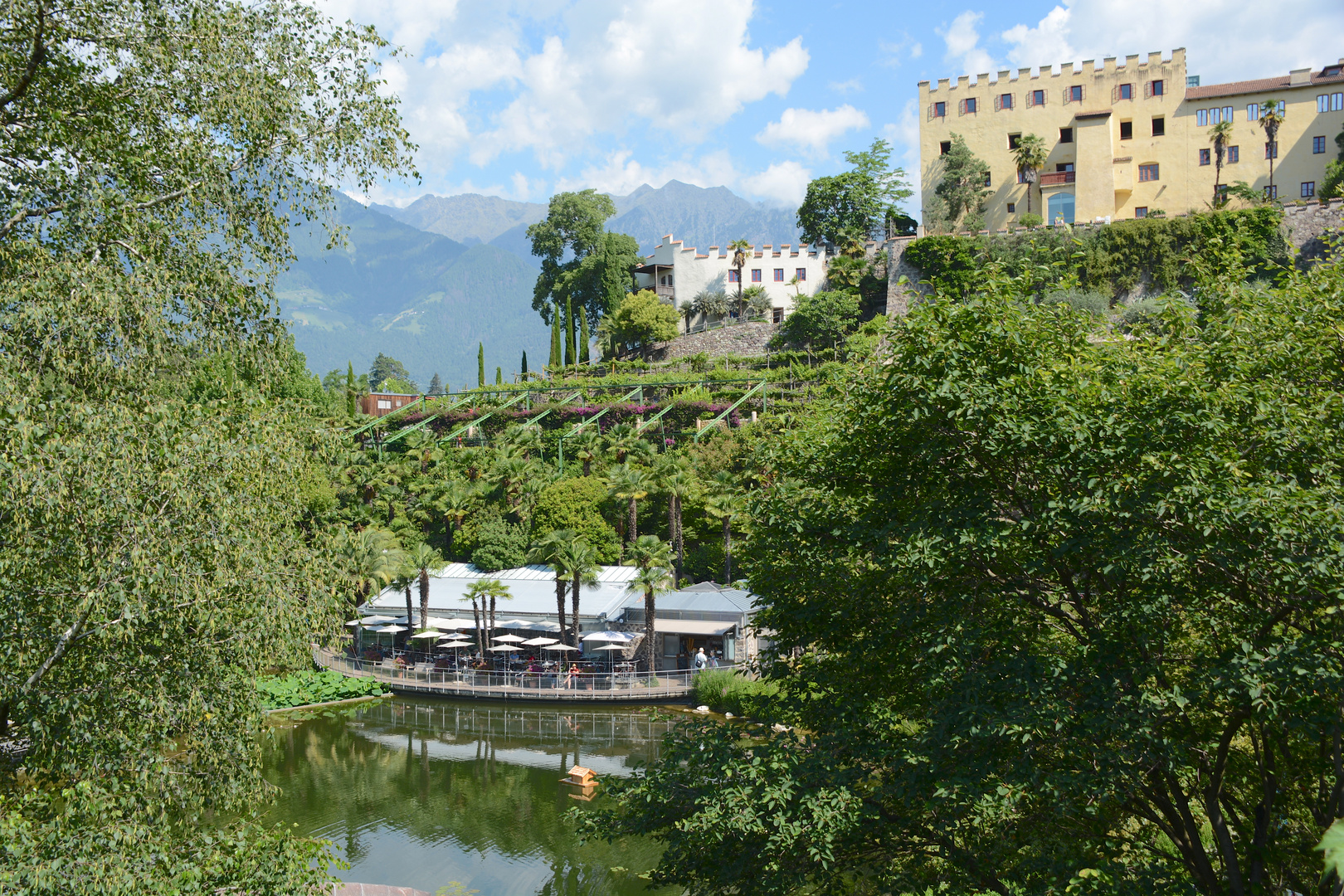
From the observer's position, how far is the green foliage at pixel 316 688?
104 feet

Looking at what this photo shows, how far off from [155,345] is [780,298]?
59.5m

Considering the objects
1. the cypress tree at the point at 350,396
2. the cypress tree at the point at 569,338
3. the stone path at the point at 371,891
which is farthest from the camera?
the cypress tree at the point at 569,338

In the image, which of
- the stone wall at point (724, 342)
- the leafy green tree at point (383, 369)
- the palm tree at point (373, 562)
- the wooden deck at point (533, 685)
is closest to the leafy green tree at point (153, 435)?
the wooden deck at point (533, 685)

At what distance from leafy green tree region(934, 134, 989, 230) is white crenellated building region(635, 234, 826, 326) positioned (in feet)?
31.2

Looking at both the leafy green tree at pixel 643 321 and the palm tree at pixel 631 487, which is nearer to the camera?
the palm tree at pixel 631 487

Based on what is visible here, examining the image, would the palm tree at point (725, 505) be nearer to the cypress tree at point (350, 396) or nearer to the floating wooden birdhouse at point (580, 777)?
the floating wooden birdhouse at point (580, 777)

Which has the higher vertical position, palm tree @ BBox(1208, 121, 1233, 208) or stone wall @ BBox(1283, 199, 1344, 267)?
palm tree @ BBox(1208, 121, 1233, 208)

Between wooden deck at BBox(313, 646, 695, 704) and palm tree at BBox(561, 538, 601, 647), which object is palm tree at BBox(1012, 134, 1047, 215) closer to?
palm tree at BBox(561, 538, 601, 647)

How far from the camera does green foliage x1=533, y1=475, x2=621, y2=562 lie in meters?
41.8

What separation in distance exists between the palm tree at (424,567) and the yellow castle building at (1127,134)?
1597 inches

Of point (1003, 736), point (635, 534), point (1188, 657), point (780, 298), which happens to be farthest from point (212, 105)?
point (780, 298)

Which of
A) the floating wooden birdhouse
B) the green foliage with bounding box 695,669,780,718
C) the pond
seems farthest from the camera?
the green foliage with bounding box 695,669,780,718

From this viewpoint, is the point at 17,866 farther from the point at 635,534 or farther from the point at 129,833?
the point at 635,534

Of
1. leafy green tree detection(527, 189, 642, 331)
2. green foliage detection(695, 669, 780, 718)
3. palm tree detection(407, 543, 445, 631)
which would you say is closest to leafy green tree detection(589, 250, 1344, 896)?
green foliage detection(695, 669, 780, 718)
